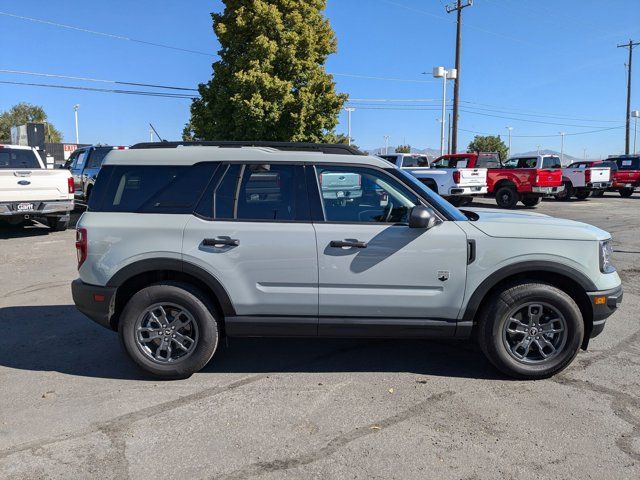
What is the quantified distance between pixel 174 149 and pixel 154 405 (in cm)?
206

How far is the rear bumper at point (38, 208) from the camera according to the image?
35.7ft

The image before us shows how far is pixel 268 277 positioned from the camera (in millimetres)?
4152

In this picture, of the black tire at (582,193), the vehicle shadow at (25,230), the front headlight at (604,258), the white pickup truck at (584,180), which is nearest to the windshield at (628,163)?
the white pickup truck at (584,180)

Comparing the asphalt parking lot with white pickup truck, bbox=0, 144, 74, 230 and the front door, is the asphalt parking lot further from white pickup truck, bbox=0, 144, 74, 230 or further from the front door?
white pickup truck, bbox=0, 144, 74, 230

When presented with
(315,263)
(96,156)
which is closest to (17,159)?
(96,156)

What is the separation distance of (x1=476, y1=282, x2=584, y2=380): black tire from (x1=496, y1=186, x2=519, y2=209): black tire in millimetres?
16720

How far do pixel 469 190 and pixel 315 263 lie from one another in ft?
52.9

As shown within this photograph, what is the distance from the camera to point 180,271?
165 inches

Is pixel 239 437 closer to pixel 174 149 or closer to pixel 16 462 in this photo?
pixel 16 462

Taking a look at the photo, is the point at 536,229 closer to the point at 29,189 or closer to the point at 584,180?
the point at 29,189

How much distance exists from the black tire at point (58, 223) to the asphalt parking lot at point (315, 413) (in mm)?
7753

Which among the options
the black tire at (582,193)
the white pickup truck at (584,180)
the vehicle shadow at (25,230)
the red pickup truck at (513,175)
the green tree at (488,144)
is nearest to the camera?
the vehicle shadow at (25,230)

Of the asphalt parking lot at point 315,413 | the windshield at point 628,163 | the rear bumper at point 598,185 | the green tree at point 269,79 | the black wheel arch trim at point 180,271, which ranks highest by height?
the green tree at point 269,79

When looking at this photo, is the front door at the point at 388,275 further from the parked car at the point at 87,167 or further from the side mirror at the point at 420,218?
the parked car at the point at 87,167
